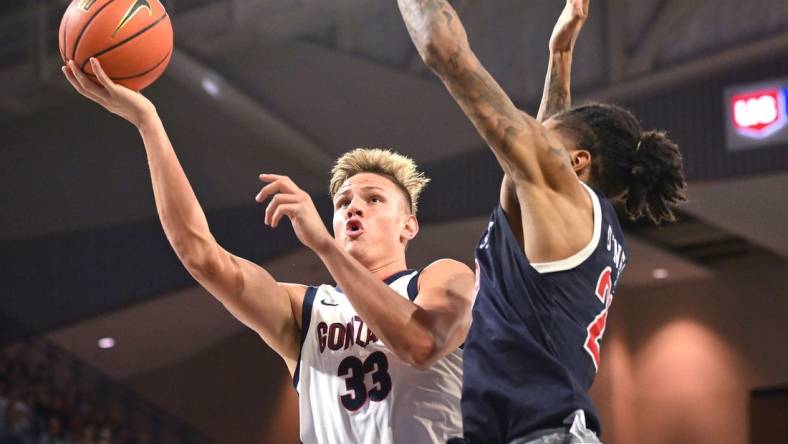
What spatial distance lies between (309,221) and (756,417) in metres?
11.3

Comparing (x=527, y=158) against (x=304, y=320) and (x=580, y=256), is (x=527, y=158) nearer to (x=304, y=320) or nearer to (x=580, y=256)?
(x=580, y=256)

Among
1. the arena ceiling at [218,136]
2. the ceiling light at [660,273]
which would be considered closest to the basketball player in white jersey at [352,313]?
the arena ceiling at [218,136]

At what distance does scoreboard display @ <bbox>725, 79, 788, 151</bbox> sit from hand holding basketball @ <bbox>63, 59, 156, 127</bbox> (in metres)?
7.79

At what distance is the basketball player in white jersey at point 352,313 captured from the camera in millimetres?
3057

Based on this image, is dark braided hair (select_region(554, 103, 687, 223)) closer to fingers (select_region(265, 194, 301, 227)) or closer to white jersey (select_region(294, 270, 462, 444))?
fingers (select_region(265, 194, 301, 227))

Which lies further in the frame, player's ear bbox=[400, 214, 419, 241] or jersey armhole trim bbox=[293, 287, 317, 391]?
player's ear bbox=[400, 214, 419, 241]

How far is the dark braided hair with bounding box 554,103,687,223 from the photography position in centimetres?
273

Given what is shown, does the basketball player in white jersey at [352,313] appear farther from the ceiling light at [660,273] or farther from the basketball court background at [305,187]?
the ceiling light at [660,273]

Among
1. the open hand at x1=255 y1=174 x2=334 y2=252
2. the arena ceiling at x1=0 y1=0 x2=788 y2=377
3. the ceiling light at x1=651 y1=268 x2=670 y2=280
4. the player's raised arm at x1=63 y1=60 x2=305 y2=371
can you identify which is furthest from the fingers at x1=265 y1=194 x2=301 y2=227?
the ceiling light at x1=651 y1=268 x2=670 y2=280

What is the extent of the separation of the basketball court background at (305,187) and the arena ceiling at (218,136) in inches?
1.0

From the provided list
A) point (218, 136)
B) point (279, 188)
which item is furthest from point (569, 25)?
point (218, 136)

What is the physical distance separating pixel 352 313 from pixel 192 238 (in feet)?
1.94

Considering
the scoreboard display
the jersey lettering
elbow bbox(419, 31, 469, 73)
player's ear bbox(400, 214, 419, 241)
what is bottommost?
the jersey lettering

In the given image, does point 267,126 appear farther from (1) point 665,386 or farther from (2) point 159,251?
(1) point 665,386
